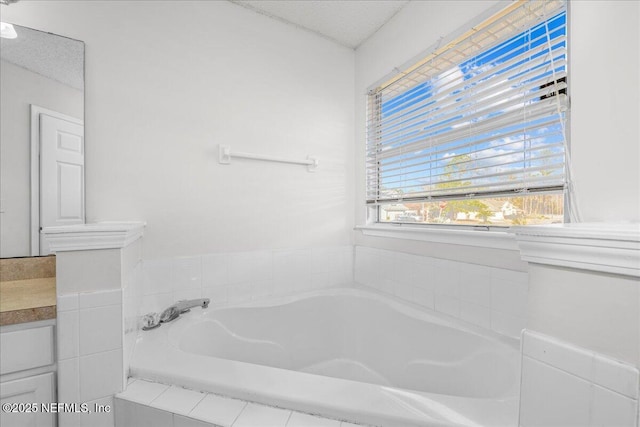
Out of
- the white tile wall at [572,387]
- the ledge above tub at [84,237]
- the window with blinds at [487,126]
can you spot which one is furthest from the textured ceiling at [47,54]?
the white tile wall at [572,387]

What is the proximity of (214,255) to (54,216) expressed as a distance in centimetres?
75

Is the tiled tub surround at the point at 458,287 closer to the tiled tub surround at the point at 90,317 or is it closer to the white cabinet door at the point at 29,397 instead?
the tiled tub surround at the point at 90,317

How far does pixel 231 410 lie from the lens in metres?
0.82

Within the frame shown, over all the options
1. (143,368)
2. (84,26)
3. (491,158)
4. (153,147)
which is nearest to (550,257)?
(491,158)

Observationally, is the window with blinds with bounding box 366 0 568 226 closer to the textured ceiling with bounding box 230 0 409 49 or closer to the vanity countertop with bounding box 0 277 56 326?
the textured ceiling with bounding box 230 0 409 49

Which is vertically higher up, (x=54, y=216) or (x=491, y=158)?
(x=491, y=158)

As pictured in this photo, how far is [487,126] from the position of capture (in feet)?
4.14

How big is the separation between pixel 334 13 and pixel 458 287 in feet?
5.97

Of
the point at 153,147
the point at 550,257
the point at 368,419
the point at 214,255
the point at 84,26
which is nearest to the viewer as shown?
the point at 550,257

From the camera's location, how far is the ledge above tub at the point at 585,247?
1.64 ft

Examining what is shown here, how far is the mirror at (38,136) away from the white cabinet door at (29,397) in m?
Answer: 0.66

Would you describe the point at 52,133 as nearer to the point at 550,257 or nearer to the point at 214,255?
the point at 214,255

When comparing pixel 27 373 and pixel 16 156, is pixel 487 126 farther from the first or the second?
pixel 16 156

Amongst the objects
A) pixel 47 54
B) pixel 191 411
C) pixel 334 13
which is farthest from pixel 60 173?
pixel 334 13
